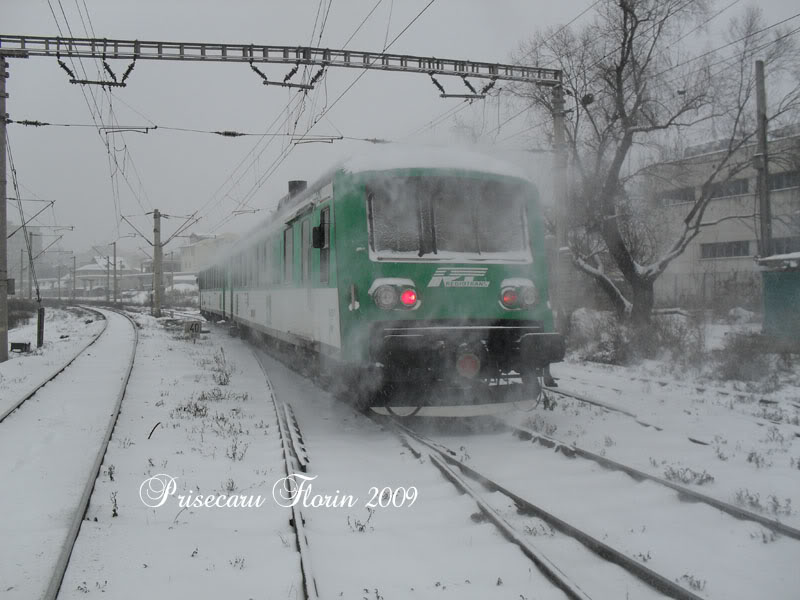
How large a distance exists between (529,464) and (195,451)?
324cm

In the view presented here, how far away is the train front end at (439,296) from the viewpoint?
6605 mm

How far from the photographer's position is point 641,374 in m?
11.6

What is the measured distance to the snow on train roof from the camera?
23.1 feet

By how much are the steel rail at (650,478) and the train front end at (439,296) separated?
62 cm

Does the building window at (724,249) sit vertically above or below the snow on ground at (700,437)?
above

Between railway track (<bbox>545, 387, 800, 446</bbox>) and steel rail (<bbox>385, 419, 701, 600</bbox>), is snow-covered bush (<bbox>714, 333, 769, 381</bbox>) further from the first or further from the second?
steel rail (<bbox>385, 419, 701, 600</bbox>)

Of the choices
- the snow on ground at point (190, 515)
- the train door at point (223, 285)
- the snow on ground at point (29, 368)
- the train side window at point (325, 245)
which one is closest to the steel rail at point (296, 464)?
the snow on ground at point (190, 515)

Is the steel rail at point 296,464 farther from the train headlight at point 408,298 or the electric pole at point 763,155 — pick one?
the electric pole at point 763,155

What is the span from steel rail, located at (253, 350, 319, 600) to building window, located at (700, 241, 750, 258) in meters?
32.3

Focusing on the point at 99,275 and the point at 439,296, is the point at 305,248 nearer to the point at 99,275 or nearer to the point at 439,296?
the point at 439,296

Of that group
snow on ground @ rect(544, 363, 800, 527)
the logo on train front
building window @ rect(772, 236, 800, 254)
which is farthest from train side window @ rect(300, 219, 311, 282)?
building window @ rect(772, 236, 800, 254)

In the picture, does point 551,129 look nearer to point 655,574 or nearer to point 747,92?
point 747,92

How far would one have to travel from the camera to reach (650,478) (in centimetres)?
498

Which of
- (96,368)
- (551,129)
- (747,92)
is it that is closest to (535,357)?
(96,368)
